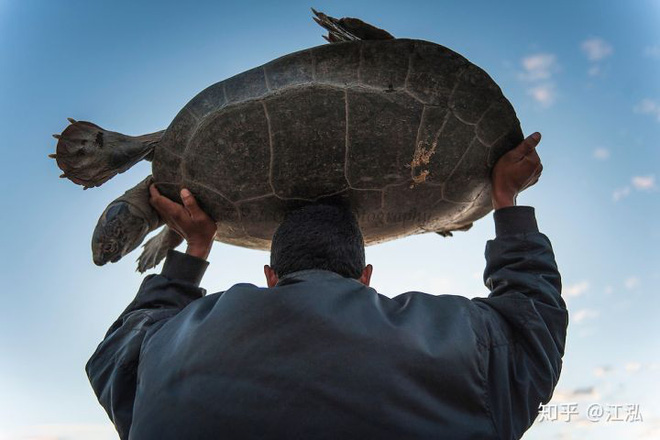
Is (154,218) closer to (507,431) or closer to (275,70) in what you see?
(275,70)

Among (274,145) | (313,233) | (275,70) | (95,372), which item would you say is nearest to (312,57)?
(275,70)

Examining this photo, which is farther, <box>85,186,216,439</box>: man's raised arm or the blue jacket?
<box>85,186,216,439</box>: man's raised arm

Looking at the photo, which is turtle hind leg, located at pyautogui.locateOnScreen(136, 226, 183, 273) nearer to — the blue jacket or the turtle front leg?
the turtle front leg

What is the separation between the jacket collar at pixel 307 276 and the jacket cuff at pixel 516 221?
2.58 feet

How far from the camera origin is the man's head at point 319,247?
1970 millimetres

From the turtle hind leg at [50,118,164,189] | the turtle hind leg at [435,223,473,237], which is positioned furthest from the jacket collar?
the turtle hind leg at [435,223,473,237]

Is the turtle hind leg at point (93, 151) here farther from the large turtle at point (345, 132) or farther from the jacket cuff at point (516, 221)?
the jacket cuff at point (516, 221)

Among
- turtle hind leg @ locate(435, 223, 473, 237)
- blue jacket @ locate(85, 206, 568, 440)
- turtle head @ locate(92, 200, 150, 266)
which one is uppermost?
turtle hind leg @ locate(435, 223, 473, 237)

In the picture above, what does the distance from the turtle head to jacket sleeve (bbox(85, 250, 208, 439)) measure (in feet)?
1.22

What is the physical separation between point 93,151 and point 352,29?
1478mm

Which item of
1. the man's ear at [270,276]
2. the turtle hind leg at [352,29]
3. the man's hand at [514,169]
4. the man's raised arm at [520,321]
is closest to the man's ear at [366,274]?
the man's ear at [270,276]

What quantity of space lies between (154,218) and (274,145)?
35.8 inches

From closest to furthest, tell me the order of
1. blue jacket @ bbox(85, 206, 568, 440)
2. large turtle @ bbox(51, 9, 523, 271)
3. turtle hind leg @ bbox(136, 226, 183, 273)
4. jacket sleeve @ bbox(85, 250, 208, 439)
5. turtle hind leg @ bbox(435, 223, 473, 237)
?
blue jacket @ bbox(85, 206, 568, 440) → jacket sleeve @ bbox(85, 250, 208, 439) → large turtle @ bbox(51, 9, 523, 271) → turtle hind leg @ bbox(435, 223, 473, 237) → turtle hind leg @ bbox(136, 226, 183, 273)

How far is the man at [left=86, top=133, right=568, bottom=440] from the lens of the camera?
4.72 ft
